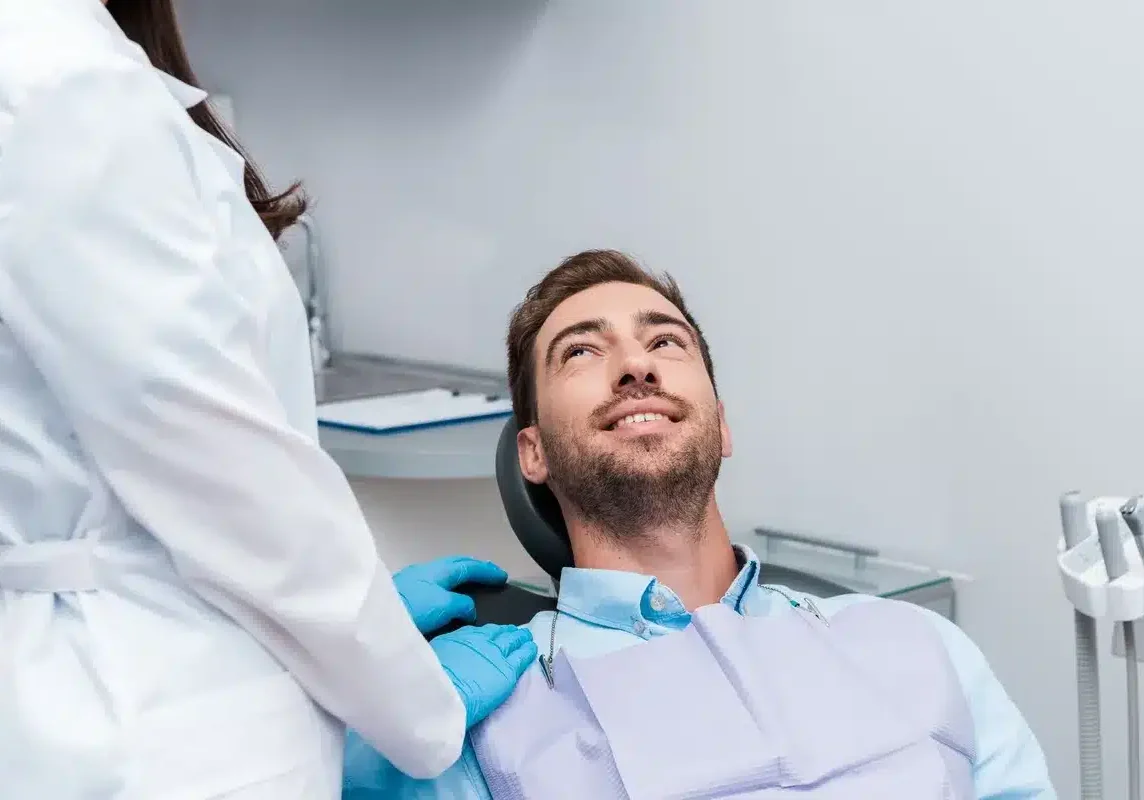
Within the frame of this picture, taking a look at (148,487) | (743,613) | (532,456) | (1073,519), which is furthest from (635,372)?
(148,487)

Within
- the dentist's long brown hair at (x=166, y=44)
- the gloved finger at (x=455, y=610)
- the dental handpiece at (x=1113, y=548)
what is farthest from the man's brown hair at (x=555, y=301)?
the dental handpiece at (x=1113, y=548)

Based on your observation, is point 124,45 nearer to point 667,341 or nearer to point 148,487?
point 148,487

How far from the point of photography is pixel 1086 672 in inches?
43.7

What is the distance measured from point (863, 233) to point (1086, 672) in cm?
86

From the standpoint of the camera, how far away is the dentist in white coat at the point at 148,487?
817mm

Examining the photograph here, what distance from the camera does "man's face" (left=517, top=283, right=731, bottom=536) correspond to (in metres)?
1.40

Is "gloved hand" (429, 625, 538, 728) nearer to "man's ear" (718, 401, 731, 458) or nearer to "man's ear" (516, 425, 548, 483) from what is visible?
"man's ear" (516, 425, 548, 483)

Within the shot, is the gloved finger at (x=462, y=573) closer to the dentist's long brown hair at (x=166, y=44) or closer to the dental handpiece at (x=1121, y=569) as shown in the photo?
the dentist's long brown hair at (x=166, y=44)

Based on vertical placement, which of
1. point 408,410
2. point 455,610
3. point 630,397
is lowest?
point 408,410

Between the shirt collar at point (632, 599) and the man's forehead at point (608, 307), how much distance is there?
0.30 metres

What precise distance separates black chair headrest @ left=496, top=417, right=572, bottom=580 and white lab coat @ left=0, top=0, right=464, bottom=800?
58cm

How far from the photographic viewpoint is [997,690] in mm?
1341

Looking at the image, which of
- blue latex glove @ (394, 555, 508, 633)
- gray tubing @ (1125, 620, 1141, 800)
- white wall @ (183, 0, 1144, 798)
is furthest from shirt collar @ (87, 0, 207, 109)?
white wall @ (183, 0, 1144, 798)

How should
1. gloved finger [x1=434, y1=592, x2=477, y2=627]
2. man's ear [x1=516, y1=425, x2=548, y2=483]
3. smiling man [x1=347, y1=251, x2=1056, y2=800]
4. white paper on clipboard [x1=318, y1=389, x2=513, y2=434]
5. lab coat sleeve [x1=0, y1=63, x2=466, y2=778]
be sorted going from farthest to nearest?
1. white paper on clipboard [x1=318, y1=389, x2=513, y2=434]
2. man's ear [x1=516, y1=425, x2=548, y2=483]
3. gloved finger [x1=434, y1=592, x2=477, y2=627]
4. smiling man [x1=347, y1=251, x2=1056, y2=800]
5. lab coat sleeve [x1=0, y1=63, x2=466, y2=778]
